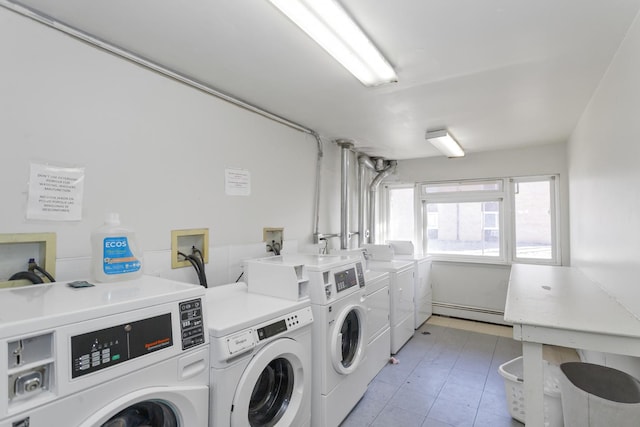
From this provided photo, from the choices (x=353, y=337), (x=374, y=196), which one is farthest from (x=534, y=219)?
(x=353, y=337)

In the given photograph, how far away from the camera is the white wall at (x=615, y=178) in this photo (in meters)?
1.50

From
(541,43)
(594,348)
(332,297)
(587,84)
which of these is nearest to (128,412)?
(332,297)

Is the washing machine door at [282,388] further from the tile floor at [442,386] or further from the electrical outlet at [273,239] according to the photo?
the electrical outlet at [273,239]

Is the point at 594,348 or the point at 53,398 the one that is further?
the point at 594,348

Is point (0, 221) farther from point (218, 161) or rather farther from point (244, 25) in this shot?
point (244, 25)

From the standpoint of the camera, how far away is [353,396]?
2.22 m

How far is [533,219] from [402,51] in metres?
3.41

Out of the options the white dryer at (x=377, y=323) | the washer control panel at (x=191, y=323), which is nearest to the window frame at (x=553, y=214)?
the white dryer at (x=377, y=323)

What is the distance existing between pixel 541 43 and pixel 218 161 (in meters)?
2.10

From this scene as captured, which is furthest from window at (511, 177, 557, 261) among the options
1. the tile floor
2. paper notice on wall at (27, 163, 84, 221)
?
paper notice on wall at (27, 163, 84, 221)

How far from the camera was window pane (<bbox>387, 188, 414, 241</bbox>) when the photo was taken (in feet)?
16.1

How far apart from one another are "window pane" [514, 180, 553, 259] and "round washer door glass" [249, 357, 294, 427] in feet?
12.3

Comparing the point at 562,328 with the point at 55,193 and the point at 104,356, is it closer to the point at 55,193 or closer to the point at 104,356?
the point at 104,356

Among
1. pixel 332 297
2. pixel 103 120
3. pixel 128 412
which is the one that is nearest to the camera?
pixel 128 412
